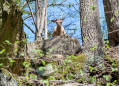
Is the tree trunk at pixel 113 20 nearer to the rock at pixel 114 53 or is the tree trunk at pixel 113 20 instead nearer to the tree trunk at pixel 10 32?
the rock at pixel 114 53

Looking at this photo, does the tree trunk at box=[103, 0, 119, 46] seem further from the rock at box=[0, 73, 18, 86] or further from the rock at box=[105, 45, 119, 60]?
the rock at box=[0, 73, 18, 86]

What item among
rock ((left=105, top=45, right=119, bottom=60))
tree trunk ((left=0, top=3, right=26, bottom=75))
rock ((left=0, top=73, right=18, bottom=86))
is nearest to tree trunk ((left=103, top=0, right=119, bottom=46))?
rock ((left=105, top=45, right=119, bottom=60))

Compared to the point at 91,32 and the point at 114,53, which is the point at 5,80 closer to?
the point at 91,32

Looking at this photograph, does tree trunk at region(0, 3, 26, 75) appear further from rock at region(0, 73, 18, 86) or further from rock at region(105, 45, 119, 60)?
rock at region(105, 45, 119, 60)

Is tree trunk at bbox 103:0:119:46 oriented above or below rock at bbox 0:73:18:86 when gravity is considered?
above

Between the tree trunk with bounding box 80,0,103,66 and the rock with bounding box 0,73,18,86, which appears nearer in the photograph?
the rock with bounding box 0,73,18,86

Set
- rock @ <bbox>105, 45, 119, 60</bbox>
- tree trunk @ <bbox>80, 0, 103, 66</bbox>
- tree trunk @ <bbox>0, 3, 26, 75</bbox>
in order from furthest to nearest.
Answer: rock @ <bbox>105, 45, 119, 60</bbox>, tree trunk @ <bbox>80, 0, 103, 66</bbox>, tree trunk @ <bbox>0, 3, 26, 75</bbox>

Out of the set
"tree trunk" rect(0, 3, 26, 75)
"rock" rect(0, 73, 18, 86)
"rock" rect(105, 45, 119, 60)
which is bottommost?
"rock" rect(0, 73, 18, 86)

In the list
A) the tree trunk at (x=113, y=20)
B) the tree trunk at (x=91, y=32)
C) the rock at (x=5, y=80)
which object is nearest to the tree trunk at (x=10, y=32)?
the rock at (x=5, y=80)

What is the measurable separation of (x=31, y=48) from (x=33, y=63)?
29.5 inches

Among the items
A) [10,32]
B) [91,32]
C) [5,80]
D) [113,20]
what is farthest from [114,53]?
[5,80]

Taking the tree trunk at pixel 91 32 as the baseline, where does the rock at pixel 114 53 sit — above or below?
below

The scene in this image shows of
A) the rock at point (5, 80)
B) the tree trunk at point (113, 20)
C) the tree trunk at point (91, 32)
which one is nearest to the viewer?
the rock at point (5, 80)

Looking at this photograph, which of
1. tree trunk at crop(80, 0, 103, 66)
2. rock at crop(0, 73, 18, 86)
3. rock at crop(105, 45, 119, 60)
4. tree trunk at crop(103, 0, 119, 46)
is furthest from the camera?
tree trunk at crop(103, 0, 119, 46)
